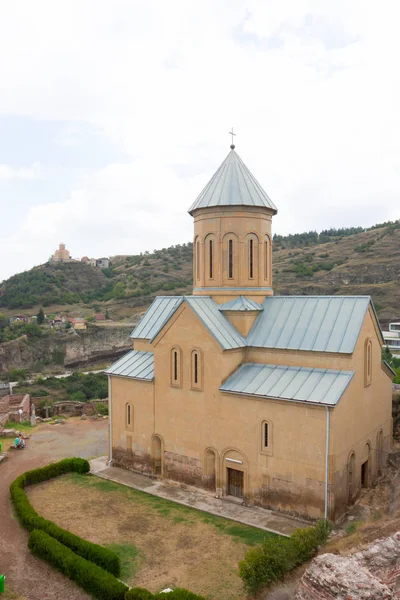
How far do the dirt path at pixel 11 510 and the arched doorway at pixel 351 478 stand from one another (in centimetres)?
725

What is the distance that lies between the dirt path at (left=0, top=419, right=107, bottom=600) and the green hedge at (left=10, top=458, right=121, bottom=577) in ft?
1.41

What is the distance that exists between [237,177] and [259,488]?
33.0 ft

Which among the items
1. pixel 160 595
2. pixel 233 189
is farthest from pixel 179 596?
pixel 233 189

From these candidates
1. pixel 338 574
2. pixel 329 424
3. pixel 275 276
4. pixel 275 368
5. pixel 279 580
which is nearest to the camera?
pixel 338 574

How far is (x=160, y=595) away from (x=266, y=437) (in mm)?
5230

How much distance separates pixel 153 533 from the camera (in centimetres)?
1197

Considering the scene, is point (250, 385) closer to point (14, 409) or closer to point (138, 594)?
point (138, 594)

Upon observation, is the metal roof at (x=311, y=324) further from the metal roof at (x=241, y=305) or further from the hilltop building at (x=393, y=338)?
the hilltop building at (x=393, y=338)

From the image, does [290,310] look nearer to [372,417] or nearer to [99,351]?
[372,417]

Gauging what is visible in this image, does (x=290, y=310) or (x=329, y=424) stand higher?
(x=290, y=310)

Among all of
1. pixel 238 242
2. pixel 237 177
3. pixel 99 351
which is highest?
pixel 237 177

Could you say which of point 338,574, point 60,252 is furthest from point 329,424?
point 60,252

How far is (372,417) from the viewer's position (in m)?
14.2

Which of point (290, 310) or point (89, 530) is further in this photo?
point (290, 310)
